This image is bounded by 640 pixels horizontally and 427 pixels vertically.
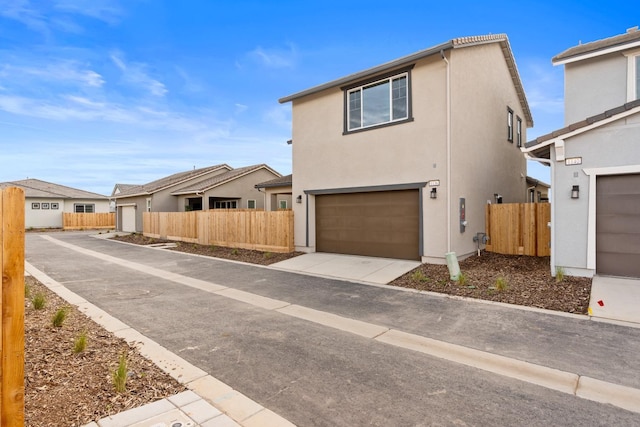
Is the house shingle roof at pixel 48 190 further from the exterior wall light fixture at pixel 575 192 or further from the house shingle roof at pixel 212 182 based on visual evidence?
the exterior wall light fixture at pixel 575 192

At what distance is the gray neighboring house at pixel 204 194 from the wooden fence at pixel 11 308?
21.5 m

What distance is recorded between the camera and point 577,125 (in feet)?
27.0

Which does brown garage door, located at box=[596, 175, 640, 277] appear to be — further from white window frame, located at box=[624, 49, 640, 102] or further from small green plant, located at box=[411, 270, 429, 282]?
small green plant, located at box=[411, 270, 429, 282]

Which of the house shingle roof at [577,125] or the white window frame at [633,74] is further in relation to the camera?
the white window frame at [633,74]

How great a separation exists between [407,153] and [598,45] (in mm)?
6802

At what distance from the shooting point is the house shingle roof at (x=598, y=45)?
9.72 meters

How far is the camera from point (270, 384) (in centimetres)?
370

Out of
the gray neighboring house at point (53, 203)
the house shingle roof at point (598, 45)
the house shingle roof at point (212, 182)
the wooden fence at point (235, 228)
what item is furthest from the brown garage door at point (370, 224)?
the gray neighboring house at point (53, 203)

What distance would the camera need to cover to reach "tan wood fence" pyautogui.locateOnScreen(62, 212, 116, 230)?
1363 inches

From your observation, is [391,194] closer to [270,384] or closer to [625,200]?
[625,200]

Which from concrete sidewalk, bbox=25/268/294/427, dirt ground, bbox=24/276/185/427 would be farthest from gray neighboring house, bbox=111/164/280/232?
concrete sidewalk, bbox=25/268/294/427

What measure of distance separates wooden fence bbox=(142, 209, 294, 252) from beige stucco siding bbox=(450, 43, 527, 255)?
6.91 meters

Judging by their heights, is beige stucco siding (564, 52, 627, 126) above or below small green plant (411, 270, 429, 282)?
above

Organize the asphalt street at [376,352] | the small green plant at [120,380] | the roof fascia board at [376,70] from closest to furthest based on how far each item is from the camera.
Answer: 1. the asphalt street at [376,352]
2. the small green plant at [120,380]
3. the roof fascia board at [376,70]
